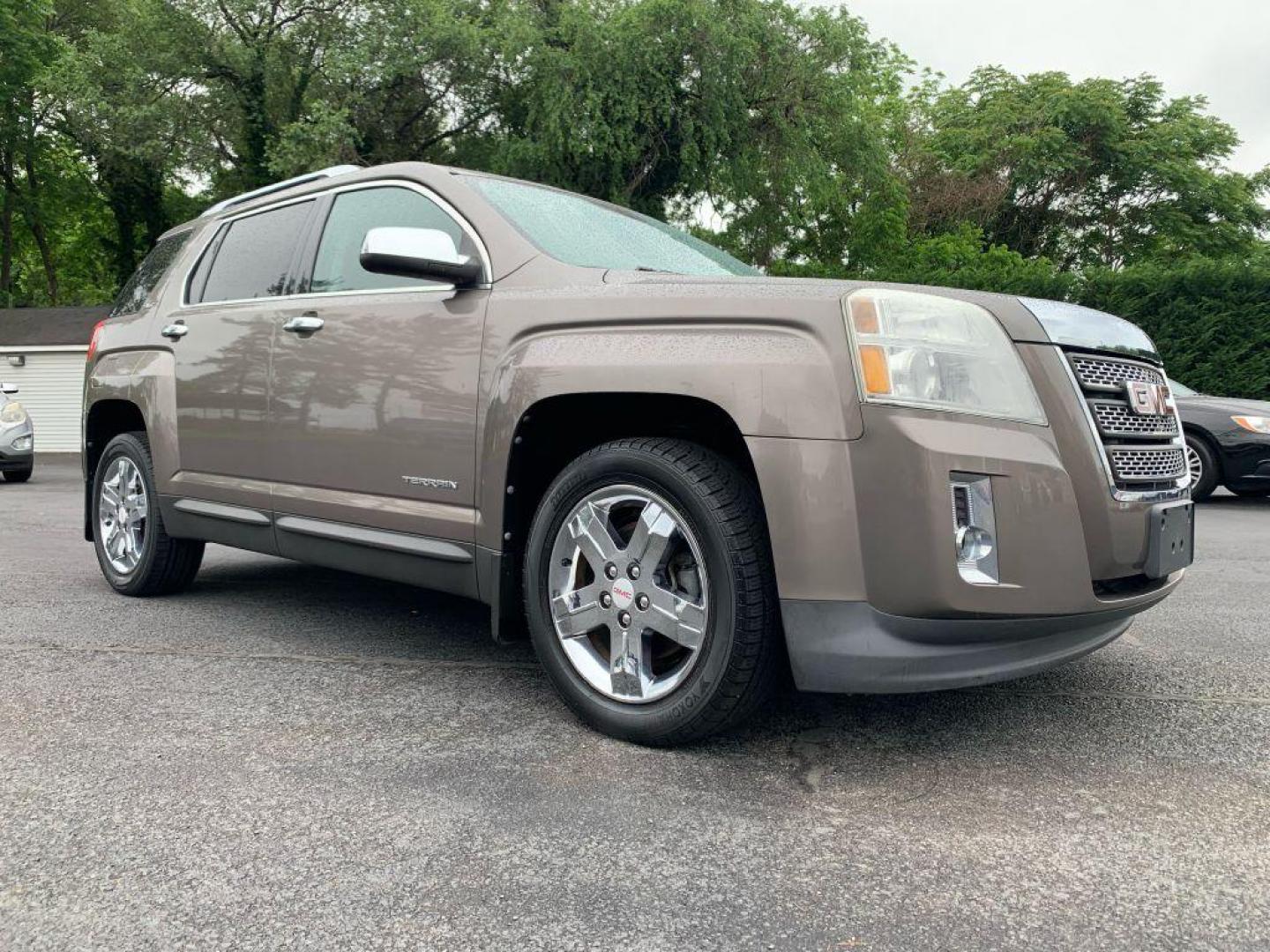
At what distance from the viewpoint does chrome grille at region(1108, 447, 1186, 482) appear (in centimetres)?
257

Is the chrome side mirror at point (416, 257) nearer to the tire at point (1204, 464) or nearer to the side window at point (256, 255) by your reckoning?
the side window at point (256, 255)

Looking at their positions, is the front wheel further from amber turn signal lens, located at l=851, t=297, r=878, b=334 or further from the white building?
the white building

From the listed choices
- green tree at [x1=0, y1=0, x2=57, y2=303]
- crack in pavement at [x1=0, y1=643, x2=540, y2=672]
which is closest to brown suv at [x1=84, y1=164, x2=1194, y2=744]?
crack in pavement at [x1=0, y1=643, x2=540, y2=672]

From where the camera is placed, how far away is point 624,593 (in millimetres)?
2680

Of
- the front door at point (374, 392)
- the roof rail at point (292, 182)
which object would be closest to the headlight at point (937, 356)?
the front door at point (374, 392)

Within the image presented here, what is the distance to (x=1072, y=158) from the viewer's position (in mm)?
30766

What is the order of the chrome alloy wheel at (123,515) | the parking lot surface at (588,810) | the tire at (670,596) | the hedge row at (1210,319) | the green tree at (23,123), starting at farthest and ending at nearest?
the green tree at (23,123), the hedge row at (1210,319), the chrome alloy wheel at (123,515), the tire at (670,596), the parking lot surface at (588,810)

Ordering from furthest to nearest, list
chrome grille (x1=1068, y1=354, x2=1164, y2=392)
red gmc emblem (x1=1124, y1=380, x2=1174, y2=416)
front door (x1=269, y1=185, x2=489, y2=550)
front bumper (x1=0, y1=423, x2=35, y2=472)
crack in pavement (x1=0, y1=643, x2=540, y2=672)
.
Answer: front bumper (x1=0, y1=423, x2=35, y2=472)
crack in pavement (x1=0, y1=643, x2=540, y2=672)
front door (x1=269, y1=185, x2=489, y2=550)
red gmc emblem (x1=1124, y1=380, x2=1174, y2=416)
chrome grille (x1=1068, y1=354, x2=1164, y2=392)

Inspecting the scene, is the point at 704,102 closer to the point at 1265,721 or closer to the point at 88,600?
the point at 88,600

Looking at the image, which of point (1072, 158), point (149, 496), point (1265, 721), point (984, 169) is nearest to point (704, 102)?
point (984, 169)

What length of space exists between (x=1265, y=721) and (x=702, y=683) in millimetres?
1701

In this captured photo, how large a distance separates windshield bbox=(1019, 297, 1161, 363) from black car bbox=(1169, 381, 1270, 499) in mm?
7708

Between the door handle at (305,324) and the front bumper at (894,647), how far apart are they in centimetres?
206

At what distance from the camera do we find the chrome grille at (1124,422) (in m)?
2.59
